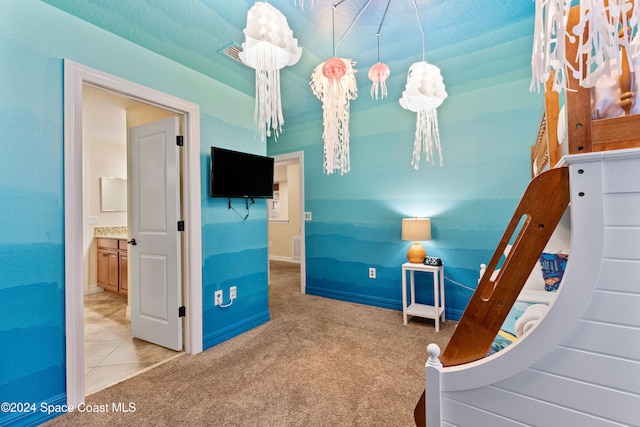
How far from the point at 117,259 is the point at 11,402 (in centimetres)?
271

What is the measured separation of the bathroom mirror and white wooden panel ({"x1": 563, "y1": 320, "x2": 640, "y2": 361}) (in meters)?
5.44

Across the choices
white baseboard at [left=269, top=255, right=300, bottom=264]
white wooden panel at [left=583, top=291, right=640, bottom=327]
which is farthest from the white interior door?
white baseboard at [left=269, top=255, right=300, bottom=264]

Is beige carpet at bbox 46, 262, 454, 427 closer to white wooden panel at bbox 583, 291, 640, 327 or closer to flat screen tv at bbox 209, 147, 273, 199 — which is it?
white wooden panel at bbox 583, 291, 640, 327

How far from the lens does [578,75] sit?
64 cm

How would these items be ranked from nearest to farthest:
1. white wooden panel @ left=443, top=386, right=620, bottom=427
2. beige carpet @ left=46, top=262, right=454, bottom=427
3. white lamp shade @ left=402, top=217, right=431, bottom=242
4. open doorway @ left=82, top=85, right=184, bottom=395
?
white wooden panel @ left=443, top=386, right=620, bottom=427 → beige carpet @ left=46, top=262, right=454, bottom=427 → open doorway @ left=82, top=85, right=184, bottom=395 → white lamp shade @ left=402, top=217, right=431, bottom=242

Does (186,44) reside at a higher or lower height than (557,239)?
higher

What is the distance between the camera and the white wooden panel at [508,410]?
724 millimetres

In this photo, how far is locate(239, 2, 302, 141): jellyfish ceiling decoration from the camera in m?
1.12

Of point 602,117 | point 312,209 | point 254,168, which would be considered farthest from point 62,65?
Answer: point 312,209

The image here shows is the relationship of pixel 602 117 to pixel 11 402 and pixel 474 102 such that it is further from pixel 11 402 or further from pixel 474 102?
pixel 11 402

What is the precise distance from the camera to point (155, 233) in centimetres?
250

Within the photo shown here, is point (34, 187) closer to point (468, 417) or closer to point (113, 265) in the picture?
point (468, 417)

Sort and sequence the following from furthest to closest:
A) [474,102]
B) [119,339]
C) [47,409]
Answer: [474,102]
[119,339]
[47,409]

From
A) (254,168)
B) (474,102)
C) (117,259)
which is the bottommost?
(117,259)
